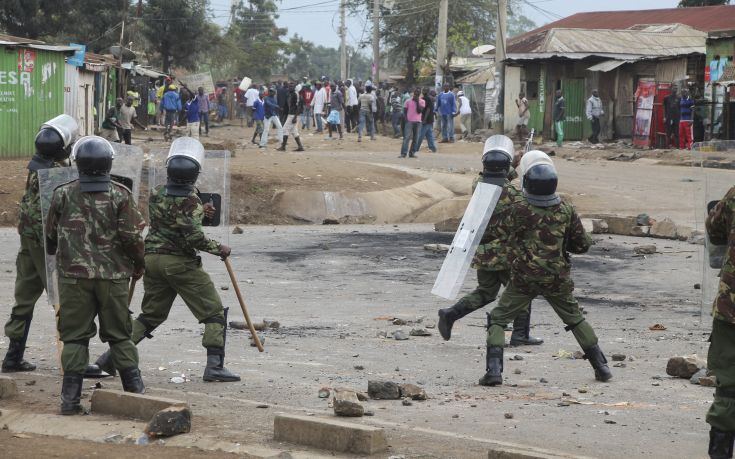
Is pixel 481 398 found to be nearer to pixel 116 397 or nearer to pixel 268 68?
pixel 116 397

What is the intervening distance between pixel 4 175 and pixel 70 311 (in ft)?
47.3

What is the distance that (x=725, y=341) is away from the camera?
563 centimetres

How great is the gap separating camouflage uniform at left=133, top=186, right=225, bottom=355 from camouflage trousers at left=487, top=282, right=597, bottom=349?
70.9 inches

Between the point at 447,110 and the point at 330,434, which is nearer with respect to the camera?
the point at 330,434

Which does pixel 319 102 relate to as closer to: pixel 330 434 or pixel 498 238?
pixel 498 238

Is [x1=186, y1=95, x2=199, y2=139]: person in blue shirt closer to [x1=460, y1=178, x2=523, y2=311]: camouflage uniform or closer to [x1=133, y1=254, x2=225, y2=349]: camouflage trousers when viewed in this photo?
[x1=460, y1=178, x2=523, y2=311]: camouflage uniform

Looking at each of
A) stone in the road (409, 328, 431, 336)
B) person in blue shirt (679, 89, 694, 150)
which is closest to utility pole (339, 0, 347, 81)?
person in blue shirt (679, 89, 694, 150)

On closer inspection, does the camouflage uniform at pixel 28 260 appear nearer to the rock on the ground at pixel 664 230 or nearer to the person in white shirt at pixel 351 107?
the rock on the ground at pixel 664 230

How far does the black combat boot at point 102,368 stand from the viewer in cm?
785

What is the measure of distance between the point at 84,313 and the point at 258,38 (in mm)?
81640

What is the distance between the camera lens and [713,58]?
31.8m

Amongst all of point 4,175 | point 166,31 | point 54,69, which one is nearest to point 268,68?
point 166,31

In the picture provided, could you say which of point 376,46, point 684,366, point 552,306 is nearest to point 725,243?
point 552,306

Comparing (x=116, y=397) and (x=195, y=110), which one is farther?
(x=195, y=110)
